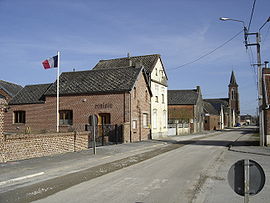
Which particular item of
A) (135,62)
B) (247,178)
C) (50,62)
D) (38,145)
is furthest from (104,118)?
(247,178)

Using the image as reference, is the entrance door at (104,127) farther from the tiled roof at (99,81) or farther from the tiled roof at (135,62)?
the tiled roof at (135,62)

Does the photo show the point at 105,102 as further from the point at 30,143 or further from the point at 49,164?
the point at 49,164

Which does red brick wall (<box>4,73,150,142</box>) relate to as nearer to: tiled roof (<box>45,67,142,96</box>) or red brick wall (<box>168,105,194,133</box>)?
tiled roof (<box>45,67,142,96</box>)

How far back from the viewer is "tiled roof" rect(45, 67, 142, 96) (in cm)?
2712

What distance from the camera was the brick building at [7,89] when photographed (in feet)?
136

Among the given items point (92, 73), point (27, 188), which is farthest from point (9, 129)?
point (27, 188)

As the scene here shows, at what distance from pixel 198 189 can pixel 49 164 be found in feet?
22.7

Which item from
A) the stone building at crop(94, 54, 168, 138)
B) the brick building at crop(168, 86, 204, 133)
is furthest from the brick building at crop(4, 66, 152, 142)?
the brick building at crop(168, 86, 204, 133)

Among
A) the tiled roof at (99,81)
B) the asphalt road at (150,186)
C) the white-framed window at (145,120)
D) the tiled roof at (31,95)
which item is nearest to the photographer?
the asphalt road at (150,186)

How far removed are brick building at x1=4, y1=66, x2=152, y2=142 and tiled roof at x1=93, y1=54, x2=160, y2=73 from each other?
120 inches

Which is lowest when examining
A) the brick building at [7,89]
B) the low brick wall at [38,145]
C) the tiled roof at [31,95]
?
the low brick wall at [38,145]

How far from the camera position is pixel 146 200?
7.01 m

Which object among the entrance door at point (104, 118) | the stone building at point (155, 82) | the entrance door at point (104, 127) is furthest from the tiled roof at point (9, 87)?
the entrance door at point (104, 127)

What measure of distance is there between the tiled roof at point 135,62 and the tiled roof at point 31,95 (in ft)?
26.1
